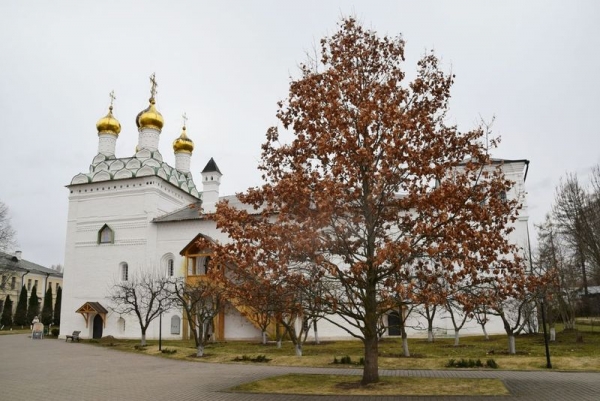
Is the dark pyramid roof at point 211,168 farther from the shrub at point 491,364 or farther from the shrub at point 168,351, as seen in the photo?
the shrub at point 491,364

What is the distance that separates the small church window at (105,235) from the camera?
33.2 m

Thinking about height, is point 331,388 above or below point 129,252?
below

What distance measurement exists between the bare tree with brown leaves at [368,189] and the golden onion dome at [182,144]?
2885cm

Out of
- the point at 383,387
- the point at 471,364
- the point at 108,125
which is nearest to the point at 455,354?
the point at 471,364

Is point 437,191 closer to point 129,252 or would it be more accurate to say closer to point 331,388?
point 331,388

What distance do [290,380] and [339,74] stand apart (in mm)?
7887

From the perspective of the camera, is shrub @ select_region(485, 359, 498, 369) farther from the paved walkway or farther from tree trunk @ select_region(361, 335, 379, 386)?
tree trunk @ select_region(361, 335, 379, 386)

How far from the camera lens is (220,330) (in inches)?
1151

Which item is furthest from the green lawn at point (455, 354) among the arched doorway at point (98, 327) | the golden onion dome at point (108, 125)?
the golden onion dome at point (108, 125)

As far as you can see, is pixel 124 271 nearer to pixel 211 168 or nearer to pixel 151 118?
pixel 211 168

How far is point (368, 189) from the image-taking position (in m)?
11.3

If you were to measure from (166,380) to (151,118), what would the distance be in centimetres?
2620

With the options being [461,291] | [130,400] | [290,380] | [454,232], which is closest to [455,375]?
[461,291]

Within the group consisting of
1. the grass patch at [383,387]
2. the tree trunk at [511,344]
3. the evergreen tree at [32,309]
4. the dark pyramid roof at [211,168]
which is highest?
the dark pyramid roof at [211,168]
